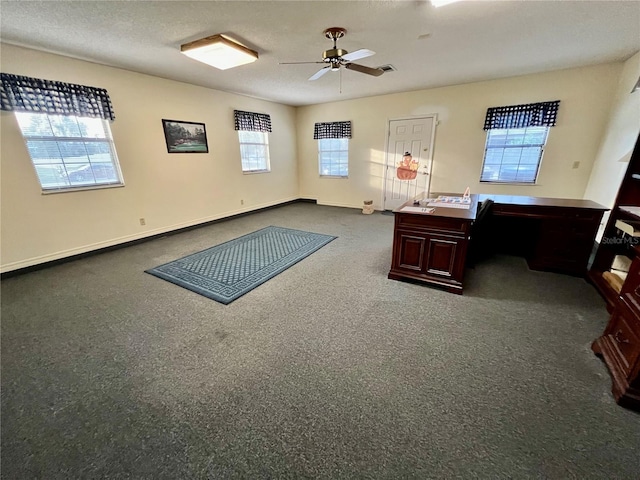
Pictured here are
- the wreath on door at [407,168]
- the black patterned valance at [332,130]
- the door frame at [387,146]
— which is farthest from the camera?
the black patterned valance at [332,130]

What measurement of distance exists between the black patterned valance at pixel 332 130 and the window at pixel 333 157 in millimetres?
136

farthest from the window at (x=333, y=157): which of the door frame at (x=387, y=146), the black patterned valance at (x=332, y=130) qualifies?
the door frame at (x=387, y=146)

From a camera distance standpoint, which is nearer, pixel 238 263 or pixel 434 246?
pixel 434 246

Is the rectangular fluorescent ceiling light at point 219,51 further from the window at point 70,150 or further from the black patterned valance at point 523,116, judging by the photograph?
the black patterned valance at point 523,116

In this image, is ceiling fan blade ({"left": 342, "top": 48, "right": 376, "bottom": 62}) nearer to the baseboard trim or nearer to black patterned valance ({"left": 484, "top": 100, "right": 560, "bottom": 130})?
black patterned valance ({"left": 484, "top": 100, "right": 560, "bottom": 130})

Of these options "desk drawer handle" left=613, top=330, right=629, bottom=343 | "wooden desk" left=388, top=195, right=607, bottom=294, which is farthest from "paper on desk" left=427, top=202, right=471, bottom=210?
"desk drawer handle" left=613, top=330, right=629, bottom=343

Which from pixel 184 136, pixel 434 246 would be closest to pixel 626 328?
pixel 434 246

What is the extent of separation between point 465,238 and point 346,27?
2.37 metres

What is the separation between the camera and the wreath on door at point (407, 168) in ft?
17.8

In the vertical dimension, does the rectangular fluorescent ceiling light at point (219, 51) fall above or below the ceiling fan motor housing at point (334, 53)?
above

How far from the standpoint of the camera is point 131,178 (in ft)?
12.7

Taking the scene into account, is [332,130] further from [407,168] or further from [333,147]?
[407,168]

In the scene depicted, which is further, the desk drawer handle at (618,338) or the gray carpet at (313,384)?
the desk drawer handle at (618,338)

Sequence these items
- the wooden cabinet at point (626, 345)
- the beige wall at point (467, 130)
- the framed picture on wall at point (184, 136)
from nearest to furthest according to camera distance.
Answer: the wooden cabinet at point (626, 345) < the beige wall at point (467, 130) < the framed picture on wall at point (184, 136)
